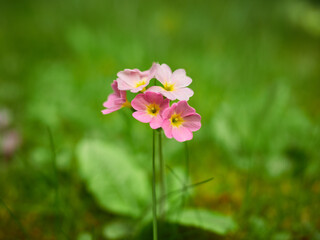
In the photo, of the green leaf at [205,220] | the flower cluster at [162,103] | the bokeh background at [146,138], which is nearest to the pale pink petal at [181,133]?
the flower cluster at [162,103]

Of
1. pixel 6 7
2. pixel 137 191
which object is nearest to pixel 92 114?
pixel 137 191

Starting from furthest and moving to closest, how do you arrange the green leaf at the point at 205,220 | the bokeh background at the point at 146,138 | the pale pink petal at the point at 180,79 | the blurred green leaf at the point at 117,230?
1. the bokeh background at the point at 146,138
2. the blurred green leaf at the point at 117,230
3. the green leaf at the point at 205,220
4. the pale pink petal at the point at 180,79

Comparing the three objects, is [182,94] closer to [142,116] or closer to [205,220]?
[142,116]

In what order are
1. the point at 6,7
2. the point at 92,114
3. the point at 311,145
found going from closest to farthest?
the point at 311,145, the point at 92,114, the point at 6,7

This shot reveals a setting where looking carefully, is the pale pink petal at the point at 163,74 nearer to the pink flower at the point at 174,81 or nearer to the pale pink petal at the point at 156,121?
the pink flower at the point at 174,81

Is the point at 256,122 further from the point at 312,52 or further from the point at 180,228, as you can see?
the point at 312,52

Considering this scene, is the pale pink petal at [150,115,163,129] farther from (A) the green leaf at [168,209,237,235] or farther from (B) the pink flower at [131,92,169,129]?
(A) the green leaf at [168,209,237,235]

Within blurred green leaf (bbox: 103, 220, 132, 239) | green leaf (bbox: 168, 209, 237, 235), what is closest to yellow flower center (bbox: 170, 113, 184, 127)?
green leaf (bbox: 168, 209, 237, 235)
